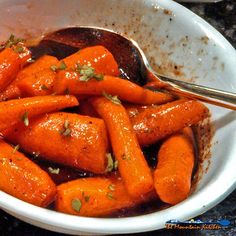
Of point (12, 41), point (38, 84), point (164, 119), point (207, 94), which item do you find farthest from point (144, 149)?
point (12, 41)

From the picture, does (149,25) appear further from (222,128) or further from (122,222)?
(122,222)

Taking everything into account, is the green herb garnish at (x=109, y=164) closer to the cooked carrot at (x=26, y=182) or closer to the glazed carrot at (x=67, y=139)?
the glazed carrot at (x=67, y=139)

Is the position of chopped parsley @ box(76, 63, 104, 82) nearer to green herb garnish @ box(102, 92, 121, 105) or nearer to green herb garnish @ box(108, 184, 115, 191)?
green herb garnish @ box(102, 92, 121, 105)

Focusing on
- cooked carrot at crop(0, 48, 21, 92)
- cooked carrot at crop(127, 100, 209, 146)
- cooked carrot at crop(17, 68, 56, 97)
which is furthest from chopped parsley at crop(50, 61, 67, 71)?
cooked carrot at crop(127, 100, 209, 146)

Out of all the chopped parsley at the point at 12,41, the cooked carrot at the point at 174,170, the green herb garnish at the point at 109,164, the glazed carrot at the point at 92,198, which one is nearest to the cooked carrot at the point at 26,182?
the glazed carrot at the point at 92,198

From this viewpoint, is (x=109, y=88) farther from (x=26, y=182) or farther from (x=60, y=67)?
(x=26, y=182)

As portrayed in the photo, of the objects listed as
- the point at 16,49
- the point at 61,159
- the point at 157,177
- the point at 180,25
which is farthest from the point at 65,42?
the point at 157,177
